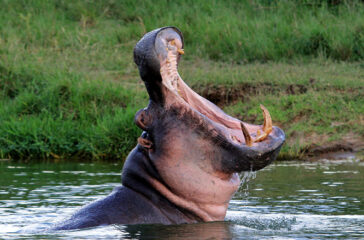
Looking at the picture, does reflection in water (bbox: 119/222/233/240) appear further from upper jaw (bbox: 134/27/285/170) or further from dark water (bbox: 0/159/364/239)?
upper jaw (bbox: 134/27/285/170)

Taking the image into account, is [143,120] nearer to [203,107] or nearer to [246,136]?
[203,107]

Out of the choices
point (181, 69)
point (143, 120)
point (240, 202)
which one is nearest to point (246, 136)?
point (143, 120)

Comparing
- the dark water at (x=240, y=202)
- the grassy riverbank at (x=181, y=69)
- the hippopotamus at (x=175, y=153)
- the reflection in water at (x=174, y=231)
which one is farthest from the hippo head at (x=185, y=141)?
the grassy riverbank at (x=181, y=69)

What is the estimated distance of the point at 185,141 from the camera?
360 cm

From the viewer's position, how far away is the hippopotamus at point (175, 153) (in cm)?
355

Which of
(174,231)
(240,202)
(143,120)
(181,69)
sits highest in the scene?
(143,120)

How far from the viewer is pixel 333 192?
550 cm

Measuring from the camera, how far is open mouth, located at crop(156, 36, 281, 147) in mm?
3523

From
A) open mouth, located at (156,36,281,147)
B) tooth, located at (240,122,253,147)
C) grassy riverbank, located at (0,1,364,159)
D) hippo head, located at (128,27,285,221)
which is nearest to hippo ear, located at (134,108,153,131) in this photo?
hippo head, located at (128,27,285,221)

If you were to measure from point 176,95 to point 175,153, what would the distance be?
0.85 feet

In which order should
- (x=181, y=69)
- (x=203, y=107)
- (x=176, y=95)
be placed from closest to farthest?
1. (x=176, y=95)
2. (x=203, y=107)
3. (x=181, y=69)

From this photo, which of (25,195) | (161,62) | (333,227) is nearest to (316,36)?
(25,195)

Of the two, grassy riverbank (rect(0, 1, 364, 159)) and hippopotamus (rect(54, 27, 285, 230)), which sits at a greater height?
hippopotamus (rect(54, 27, 285, 230))

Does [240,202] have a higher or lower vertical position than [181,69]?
lower
